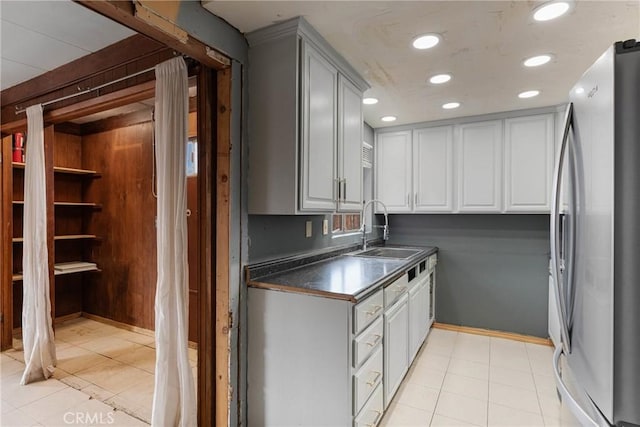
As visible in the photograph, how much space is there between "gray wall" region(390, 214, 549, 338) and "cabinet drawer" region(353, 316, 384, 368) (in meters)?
2.15

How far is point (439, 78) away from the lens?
252 centimetres

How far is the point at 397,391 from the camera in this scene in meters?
2.45

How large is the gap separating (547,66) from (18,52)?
3.62 meters

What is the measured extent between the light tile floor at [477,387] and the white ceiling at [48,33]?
294 cm

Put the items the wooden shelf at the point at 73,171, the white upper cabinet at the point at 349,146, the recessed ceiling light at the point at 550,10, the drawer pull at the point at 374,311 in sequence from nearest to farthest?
the recessed ceiling light at the point at 550,10 < the drawer pull at the point at 374,311 < the white upper cabinet at the point at 349,146 < the wooden shelf at the point at 73,171

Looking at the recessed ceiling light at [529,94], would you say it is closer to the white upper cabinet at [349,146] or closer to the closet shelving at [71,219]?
the white upper cabinet at [349,146]

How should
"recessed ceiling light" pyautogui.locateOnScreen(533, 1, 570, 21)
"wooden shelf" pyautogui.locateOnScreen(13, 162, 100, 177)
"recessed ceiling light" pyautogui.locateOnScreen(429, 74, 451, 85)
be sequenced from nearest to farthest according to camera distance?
1. "recessed ceiling light" pyautogui.locateOnScreen(533, 1, 570, 21)
2. "recessed ceiling light" pyautogui.locateOnScreen(429, 74, 451, 85)
3. "wooden shelf" pyautogui.locateOnScreen(13, 162, 100, 177)

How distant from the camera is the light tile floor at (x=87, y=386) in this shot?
2135mm

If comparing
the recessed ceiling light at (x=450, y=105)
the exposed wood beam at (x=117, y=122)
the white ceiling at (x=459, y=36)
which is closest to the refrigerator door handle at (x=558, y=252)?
the white ceiling at (x=459, y=36)

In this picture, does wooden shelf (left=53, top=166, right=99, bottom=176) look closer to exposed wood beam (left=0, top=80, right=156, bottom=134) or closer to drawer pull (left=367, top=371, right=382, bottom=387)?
exposed wood beam (left=0, top=80, right=156, bottom=134)

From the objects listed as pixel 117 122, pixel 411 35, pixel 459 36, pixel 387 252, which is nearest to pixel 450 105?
pixel 459 36

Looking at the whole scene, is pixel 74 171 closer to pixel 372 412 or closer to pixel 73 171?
pixel 73 171

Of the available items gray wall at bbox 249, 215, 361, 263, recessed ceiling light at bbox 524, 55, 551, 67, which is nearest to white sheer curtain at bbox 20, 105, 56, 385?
gray wall at bbox 249, 215, 361, 263

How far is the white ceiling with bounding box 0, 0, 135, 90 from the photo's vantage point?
5.74 ft
